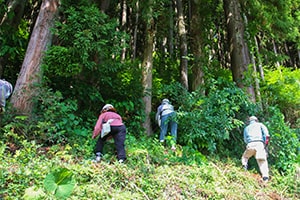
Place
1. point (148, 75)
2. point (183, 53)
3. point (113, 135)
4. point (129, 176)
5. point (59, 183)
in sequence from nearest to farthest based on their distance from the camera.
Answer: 1. point (59, 183)
2. point (129, 176)
3. point (113, 135)
4. point (148, 75)
5. point (183, 53)

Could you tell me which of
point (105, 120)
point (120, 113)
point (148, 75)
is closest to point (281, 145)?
point (148, 75)

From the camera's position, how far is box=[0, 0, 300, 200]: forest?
15.2 ft

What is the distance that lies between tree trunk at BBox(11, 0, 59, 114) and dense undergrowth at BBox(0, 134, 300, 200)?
124cm

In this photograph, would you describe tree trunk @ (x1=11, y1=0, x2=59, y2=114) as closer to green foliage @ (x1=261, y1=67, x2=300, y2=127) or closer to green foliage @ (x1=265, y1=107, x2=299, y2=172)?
green foliage @ (x1=265, y1=107, x2=299, y2=172)

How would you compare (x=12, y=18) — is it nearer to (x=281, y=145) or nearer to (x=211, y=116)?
(x=211, y=116)

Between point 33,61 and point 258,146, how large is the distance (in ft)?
19.3

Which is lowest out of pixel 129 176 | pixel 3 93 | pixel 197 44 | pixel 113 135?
pixel 129 176

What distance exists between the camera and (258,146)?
702 centimetres

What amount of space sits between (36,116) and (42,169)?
2.13 meters

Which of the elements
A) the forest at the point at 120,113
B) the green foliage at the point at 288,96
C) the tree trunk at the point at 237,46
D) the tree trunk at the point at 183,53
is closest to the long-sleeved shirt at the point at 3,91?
the forest at the point at 120,113

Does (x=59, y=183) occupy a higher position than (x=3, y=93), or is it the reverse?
(x=3, y=93)

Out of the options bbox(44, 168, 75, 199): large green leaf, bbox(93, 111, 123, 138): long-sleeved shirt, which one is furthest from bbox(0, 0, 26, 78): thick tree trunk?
bbox(44, 168, 75, 199): large green leaf

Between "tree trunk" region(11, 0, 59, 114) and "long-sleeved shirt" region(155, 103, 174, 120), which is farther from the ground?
"tree trunk" region(11, 0, 59, 114)

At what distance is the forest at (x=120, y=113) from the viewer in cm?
464
